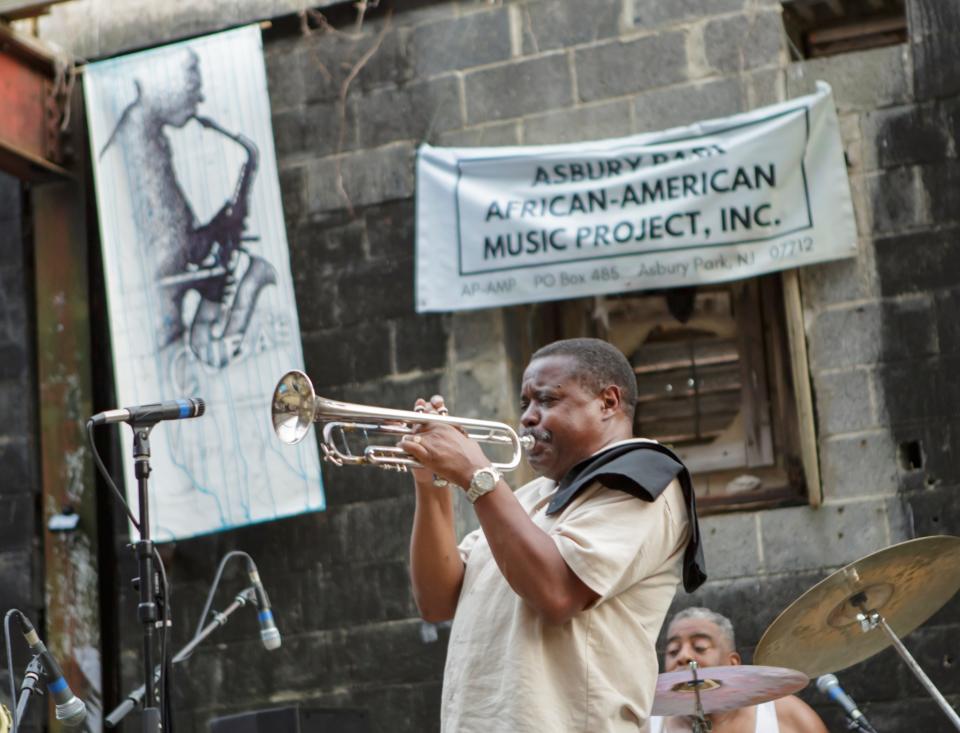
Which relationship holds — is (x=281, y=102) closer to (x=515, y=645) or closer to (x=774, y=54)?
(x=774, y=54)

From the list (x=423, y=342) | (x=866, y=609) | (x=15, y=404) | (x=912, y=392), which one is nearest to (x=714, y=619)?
(x=866, y=609)

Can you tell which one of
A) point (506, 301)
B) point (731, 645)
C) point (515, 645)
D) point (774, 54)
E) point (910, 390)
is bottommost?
point (731, 645)

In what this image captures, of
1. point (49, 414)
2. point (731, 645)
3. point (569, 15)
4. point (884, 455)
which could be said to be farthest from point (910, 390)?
point (49, 414)

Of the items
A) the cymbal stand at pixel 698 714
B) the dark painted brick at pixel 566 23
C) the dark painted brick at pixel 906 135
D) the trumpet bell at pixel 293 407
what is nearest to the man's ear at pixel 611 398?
the trumpet bell at pixel 293 407

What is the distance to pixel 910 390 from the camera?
652 cm

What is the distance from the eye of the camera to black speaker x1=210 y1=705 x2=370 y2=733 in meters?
4.99

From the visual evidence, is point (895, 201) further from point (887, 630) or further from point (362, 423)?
point (362, 423)

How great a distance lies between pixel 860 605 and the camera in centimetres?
513

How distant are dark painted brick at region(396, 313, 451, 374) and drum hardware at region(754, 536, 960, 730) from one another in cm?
254

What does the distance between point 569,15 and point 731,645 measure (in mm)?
3057

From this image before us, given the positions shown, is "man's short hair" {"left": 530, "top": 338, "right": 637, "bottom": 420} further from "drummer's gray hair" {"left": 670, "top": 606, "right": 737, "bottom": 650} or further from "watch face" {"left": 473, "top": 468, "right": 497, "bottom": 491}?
"drummer's gray hair" {"left": 670, "top": 606, "right": 737, "bottom": 650}

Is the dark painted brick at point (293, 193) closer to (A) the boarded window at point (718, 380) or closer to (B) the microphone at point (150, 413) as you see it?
(A) the boarded window at point (718, 380)

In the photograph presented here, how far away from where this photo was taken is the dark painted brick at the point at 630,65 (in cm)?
708

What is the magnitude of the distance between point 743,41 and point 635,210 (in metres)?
0.92
